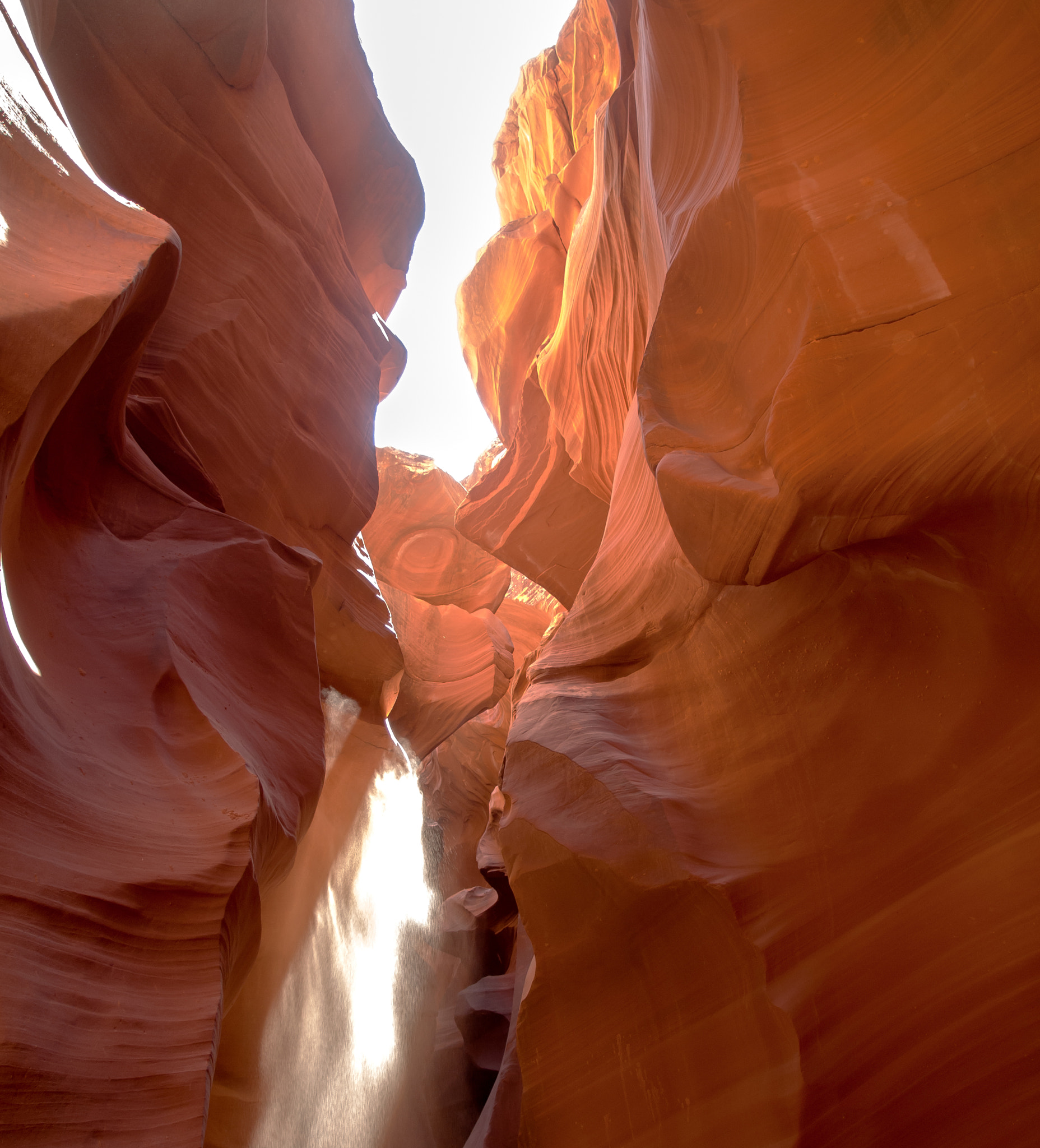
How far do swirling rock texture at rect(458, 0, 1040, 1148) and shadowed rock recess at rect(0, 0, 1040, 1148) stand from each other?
0.05 ft

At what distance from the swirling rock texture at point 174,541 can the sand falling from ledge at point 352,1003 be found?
0.86 ft

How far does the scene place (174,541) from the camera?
4.50m

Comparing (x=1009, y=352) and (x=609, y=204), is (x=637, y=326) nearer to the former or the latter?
(x=609, y=204)

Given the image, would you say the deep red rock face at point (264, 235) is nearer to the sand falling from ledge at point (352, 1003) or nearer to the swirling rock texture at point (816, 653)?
the sand falling from ledge at point (352, 1003)

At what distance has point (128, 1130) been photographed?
8.32ft

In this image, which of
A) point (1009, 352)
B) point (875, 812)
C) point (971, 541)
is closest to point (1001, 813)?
point (875, 812)

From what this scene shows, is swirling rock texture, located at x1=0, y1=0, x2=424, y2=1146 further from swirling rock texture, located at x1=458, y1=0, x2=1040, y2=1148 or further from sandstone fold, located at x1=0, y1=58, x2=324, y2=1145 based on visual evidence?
swirling rock texture, located at x1=458, y1=0, x2=1040, y2=1148

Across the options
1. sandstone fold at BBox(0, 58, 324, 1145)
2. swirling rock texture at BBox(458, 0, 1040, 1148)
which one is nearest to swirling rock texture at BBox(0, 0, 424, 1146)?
sandstone fold at BBox(0, 58, 324, 1145)

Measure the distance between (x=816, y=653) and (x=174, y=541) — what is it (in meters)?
3.58

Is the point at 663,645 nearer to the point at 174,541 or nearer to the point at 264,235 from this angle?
the point at 174,541

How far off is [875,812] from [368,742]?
227 inches

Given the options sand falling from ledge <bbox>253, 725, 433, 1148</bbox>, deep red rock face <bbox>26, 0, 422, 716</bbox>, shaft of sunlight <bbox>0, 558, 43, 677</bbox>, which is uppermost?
deep red rock face <bbox>26, 0, 422, 716</bbox>

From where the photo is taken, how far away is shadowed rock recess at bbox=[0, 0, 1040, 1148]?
2.95 meters

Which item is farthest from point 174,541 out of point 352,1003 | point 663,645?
point 352,1003
